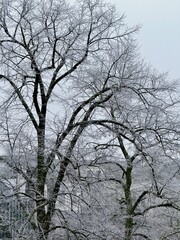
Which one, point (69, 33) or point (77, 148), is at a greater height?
point (69, 33)

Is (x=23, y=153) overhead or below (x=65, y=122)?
below

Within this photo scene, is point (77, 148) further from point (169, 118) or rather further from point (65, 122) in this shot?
point (169, 118)

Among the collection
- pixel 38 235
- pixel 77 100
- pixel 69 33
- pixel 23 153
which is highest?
pixel 69 33

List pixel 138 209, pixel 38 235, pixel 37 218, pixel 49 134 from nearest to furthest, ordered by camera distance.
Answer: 1. pixel 38 235
2. pixel 37 218
3. pixel 49 134
4. pixel 138 209

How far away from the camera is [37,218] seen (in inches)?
384

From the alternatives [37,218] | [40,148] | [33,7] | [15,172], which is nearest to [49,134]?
[40,148]

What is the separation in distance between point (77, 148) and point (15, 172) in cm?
156

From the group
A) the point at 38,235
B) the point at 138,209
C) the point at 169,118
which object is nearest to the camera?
the point at 38,235

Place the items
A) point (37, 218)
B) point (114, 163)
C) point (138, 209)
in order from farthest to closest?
point (138, 209)
point (114, 163)
point (37, 218)

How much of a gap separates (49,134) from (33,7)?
296 centimetres

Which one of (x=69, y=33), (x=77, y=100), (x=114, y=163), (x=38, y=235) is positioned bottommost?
(x=38, y=235)

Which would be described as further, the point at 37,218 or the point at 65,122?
the point at 65,122

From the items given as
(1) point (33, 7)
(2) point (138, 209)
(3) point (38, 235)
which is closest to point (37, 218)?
(3) point (38, 235)

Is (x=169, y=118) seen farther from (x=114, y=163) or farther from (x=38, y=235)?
(x=38, y=235)
